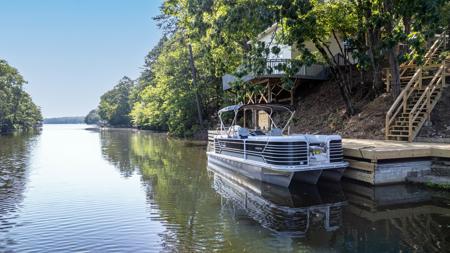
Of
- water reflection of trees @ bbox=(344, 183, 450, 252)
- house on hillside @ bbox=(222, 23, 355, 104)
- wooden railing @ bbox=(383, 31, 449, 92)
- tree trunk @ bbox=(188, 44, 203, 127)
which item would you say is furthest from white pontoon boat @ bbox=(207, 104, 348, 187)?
tree trunk @ bbox=(188, 44, 203, 127)

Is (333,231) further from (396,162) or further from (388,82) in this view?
(388,82)

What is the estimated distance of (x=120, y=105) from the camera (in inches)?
3334

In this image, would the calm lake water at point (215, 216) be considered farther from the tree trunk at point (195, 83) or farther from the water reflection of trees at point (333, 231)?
the tree trunk at point (195, 83)

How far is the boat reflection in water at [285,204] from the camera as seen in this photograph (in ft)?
22.5

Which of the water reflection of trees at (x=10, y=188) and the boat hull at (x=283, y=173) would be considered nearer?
the water reflection of trees at (x=10, y=188)

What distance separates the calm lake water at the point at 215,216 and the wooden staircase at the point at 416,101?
3.58 meters

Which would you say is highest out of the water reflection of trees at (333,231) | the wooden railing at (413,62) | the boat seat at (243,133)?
the wooden railing at (413,62)

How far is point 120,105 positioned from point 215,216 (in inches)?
3190

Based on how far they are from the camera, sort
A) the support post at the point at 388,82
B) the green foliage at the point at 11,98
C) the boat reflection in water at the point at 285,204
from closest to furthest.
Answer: the boat reflection in water at the point at 285,204, the support post at the point at 388,82, the green foliage at the point at 11,98

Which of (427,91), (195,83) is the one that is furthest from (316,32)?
(195,83)

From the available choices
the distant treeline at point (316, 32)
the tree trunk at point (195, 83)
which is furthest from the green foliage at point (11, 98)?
the distant treeline at point (316, 32)

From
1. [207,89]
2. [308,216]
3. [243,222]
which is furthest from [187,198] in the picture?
[207,89]

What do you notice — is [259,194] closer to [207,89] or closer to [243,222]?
[243,222]

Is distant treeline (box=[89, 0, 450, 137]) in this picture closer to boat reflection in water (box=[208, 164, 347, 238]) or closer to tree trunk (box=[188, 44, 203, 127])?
boat reflection in water (box=[208, 164, 347, 238])
